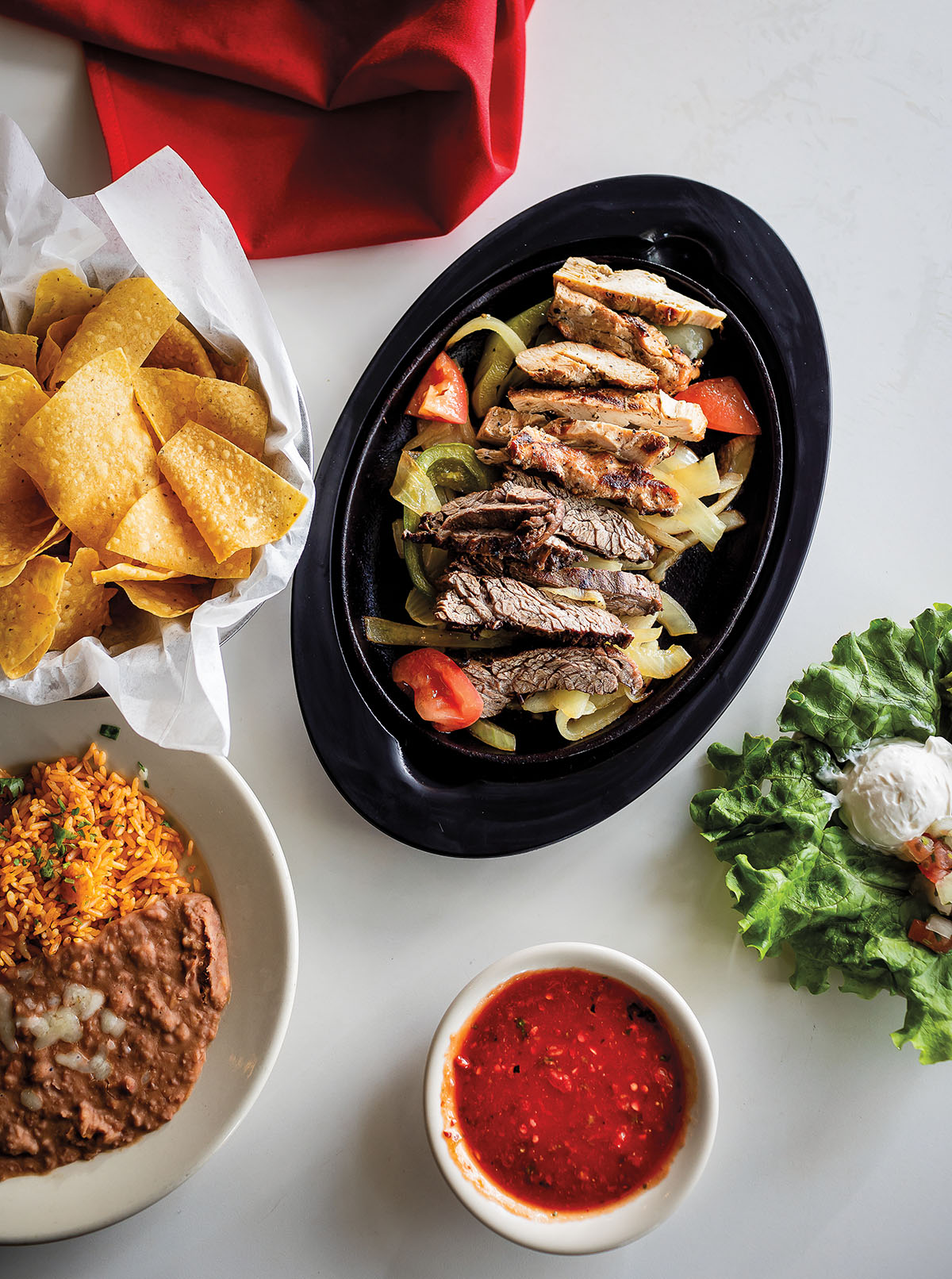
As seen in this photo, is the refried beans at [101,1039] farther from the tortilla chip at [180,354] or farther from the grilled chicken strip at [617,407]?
the grilled chicken strip at [617,407]

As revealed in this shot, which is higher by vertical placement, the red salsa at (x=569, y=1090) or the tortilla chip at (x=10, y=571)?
the tortilla chip at (x=10, y=571)

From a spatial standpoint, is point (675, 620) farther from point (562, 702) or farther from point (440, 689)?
point (440, 689)

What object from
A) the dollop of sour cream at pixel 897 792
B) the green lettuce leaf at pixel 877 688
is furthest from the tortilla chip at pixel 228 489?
the dollop of sour cream at pixel 897 792

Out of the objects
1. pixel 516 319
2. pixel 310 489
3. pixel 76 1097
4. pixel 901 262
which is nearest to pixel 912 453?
pixel 901 262

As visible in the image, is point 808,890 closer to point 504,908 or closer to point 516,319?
point 504,908

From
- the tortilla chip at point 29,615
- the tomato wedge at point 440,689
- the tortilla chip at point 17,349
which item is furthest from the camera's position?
the tomato wedge at point 440,689

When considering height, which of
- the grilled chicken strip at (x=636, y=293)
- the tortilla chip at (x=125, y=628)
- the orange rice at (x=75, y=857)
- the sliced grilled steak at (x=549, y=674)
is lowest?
the orange rice at (x=75, y=857)
